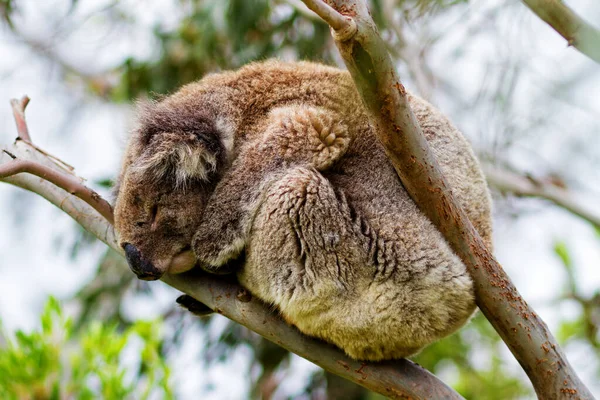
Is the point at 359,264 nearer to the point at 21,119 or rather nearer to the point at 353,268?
the point at 353,268

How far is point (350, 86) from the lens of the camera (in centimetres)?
320

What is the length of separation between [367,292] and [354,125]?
79cm

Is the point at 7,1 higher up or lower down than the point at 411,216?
higher up

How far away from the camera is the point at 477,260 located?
8.46 ft

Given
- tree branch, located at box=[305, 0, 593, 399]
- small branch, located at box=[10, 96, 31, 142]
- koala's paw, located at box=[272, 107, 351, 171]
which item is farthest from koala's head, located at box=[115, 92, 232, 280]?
tree branch, located at box=[305, 0, 593, 399]

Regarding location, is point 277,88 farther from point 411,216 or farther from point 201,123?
point 411,216

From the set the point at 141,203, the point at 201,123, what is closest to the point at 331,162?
the point at 201,123

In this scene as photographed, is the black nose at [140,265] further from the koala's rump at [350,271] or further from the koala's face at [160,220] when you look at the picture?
the koala's rump at [350,271]

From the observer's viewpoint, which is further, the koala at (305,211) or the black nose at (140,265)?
the black nose at (140,265)

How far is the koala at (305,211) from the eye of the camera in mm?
2736

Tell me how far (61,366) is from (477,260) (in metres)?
2.53

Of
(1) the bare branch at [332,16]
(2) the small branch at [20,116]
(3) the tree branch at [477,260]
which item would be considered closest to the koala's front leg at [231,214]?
(3) the tree branch at [477,260]

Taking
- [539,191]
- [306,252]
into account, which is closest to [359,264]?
[306,252]

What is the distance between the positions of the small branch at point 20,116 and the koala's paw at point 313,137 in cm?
128
